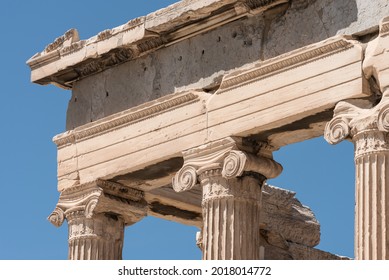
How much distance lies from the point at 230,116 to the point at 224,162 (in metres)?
0.75

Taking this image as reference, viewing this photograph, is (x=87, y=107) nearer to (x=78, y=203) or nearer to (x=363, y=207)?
(x=78, y=203)

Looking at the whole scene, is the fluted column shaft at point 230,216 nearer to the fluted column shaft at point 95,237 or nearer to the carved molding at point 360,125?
the carved molding at point 360,125

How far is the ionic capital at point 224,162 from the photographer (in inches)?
1144

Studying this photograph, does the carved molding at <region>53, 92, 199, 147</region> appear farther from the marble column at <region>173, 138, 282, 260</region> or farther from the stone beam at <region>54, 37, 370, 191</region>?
the marble column at <region>173, 138, 282, 260</region>

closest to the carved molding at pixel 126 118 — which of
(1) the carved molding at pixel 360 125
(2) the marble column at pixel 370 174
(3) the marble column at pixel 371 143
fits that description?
(1) the carved molding at pixel 360 125

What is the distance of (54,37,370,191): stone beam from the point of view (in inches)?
1101

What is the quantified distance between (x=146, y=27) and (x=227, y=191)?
135 inches

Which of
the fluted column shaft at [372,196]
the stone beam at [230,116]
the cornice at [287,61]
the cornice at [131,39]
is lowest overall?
the fluted column shaft at [372,196]

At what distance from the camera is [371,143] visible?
27109 mm

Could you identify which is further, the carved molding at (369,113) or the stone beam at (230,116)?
the stone beam at (230,116)

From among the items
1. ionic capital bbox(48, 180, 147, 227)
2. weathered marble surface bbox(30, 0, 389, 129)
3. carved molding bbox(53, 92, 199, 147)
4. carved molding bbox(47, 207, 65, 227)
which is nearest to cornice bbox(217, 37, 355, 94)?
weathered marble surface bbox(30, 0, 389, 129)

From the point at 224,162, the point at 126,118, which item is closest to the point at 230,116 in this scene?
the point at 224,162

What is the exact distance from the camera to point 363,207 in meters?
26.9
